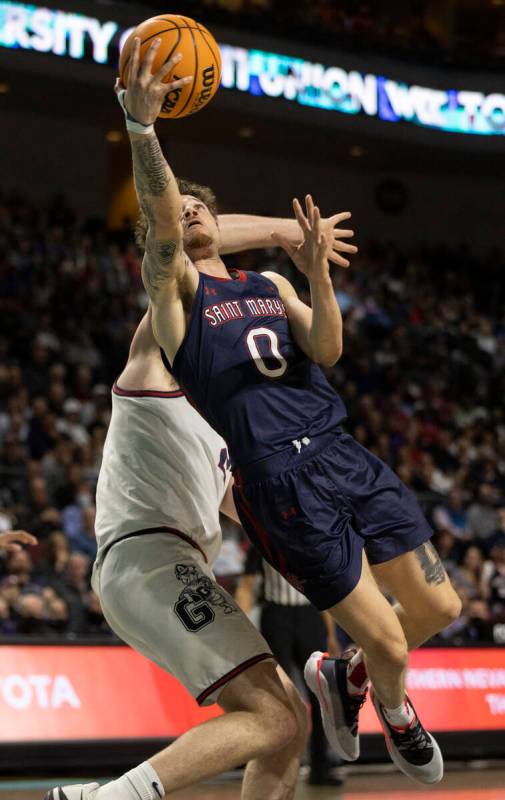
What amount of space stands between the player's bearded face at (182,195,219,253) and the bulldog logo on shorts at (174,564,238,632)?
1.34 metres

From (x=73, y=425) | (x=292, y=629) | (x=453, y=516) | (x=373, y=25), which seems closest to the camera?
(x=292, y=629)

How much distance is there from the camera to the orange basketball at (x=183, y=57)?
15.2 ft

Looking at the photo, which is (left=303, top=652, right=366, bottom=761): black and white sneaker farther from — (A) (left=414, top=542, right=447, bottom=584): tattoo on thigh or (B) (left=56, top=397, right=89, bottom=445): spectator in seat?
(B) (left=56, top=397, right=89, bottom=445): spectator in seat

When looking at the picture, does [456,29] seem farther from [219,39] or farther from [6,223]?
[6,223]

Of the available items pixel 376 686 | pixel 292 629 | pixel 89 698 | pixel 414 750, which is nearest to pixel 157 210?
pixel 376 686

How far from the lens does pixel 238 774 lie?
943 centimetres

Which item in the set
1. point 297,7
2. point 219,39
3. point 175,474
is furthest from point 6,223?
point 175,474

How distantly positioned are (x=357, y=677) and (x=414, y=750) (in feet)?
1.26

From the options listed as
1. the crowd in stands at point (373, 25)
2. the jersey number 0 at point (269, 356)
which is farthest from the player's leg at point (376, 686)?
the crowd in stands at point (373, 25)

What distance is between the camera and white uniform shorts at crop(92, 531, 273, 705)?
15.1 feet

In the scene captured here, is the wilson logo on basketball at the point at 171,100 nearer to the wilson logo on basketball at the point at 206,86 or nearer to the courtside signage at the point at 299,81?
the wilson logo on basketball at the point at 206,86

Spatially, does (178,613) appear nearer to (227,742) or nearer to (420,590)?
(227,742)

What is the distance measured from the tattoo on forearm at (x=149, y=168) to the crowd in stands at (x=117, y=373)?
239 inches

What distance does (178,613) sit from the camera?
464 centimetres
